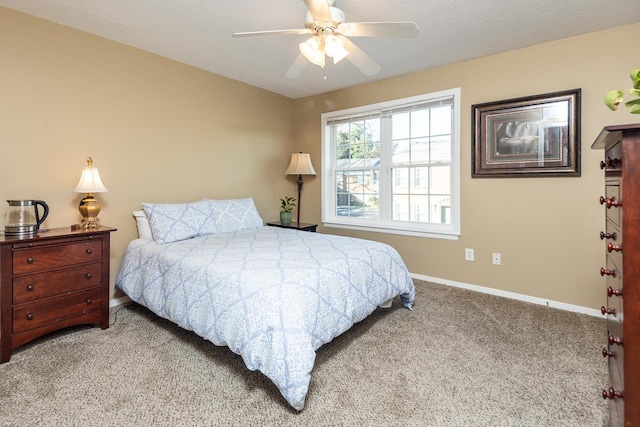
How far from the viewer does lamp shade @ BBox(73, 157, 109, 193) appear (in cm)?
249

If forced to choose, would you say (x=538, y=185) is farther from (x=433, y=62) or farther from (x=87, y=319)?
(x=87, y=319)

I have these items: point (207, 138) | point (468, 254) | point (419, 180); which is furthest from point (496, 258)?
point (207, 138)

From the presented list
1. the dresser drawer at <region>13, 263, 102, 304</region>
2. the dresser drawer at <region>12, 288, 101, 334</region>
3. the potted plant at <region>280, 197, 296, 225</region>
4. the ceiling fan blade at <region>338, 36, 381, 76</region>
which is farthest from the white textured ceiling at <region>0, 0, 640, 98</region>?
the dresser drawer at <region>12, 288, 101, 334</region>

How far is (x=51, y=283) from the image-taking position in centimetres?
220

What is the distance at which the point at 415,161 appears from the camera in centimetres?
370

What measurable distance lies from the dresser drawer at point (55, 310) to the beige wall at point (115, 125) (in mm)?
581

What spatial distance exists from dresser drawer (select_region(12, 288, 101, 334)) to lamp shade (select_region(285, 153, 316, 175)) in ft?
8.33

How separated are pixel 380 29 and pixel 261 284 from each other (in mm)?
1676

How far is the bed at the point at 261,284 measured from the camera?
5.24 feet

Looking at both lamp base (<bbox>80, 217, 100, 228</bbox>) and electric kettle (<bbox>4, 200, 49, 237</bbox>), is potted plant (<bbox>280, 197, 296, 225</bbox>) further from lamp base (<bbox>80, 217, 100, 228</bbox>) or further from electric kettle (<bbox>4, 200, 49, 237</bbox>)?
electric kettle (<bbox>4, 200, 49, 237</bbox>)

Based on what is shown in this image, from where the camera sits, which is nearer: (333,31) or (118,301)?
(333,31)

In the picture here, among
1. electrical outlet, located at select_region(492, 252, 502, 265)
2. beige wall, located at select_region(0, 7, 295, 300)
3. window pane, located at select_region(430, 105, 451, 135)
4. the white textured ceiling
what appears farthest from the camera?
window pane, located at select_region(430, 105, 451, 135)

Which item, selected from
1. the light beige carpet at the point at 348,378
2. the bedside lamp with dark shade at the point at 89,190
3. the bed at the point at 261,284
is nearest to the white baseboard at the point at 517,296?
the light beige carpet at the point at 348,378

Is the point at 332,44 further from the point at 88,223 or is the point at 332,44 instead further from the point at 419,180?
the point at 88,223
